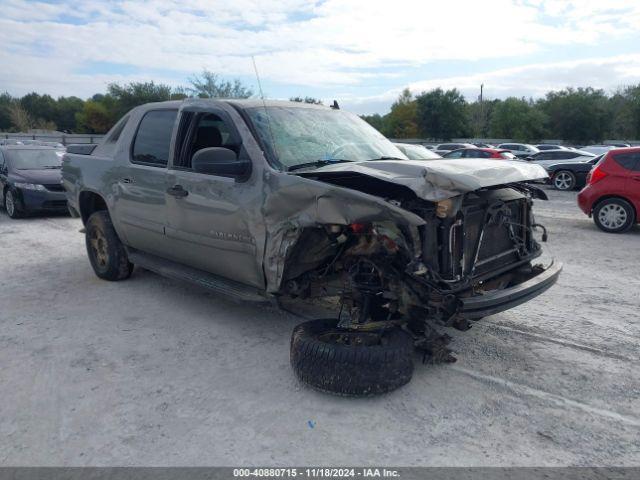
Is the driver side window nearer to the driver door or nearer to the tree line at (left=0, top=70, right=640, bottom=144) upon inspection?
the driver door

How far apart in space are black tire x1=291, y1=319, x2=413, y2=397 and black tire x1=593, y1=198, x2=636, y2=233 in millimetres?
7521

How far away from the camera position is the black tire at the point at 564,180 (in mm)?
17594

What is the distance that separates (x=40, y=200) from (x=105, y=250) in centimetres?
576

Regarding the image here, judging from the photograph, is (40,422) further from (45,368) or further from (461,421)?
(461,421)

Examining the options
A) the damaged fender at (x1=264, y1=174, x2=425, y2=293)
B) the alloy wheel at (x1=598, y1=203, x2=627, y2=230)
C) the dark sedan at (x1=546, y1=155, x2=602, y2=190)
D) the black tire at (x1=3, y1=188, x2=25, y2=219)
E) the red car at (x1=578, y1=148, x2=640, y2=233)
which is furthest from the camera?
the dark sedan at (x1=546, y1=155, x2=602, y2=190)

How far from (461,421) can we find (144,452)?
A: 6.00 feet

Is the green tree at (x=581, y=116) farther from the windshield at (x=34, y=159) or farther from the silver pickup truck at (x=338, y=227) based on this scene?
the silver pickup truck at (x=338, y=227)

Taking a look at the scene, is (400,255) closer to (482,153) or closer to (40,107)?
(482,153)

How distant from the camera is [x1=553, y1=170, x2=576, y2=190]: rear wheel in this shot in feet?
57.7

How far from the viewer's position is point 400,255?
3.45 metres

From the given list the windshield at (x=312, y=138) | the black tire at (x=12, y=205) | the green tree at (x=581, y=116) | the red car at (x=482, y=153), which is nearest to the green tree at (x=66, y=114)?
the green tree at (x=581, y=116)

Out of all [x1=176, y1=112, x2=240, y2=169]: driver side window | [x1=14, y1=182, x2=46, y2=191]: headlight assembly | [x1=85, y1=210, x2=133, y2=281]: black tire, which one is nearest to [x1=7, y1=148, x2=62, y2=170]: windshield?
[x1=14, y1=182, x2=46, y2=191]: headlight assembly

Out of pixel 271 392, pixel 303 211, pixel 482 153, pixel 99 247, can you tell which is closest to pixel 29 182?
pixel 99 247

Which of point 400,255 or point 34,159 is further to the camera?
point 34,159
